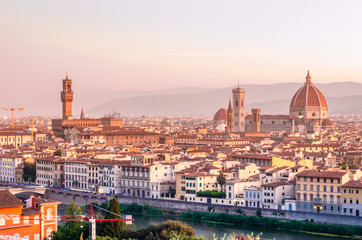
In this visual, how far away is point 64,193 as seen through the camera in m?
44.6

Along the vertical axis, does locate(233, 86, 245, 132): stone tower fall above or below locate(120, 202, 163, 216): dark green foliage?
above

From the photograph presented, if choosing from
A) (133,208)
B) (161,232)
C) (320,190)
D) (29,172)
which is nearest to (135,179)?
(133,208)

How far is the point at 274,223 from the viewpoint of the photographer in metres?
33.5

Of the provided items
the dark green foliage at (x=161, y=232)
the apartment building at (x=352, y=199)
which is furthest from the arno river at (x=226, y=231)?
the dark green foliage at (x=161, y=232)

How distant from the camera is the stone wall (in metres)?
32.4

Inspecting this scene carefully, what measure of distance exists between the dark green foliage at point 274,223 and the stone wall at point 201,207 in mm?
505

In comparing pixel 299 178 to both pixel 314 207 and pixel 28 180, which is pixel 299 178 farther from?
pixel 28 180

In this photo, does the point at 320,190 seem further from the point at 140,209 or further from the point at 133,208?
the point at 133,208

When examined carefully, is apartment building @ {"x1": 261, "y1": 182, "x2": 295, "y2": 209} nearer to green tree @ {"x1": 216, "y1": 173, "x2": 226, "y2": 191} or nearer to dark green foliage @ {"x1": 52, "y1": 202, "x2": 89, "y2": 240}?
green tree @ {"x1": 216, "y1": 173, "x2": 226, "y2": 191}

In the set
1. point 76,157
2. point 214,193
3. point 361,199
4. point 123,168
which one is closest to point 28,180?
point 76,157

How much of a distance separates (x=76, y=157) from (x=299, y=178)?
70.1 ft

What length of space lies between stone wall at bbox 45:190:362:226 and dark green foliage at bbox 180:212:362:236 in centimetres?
50

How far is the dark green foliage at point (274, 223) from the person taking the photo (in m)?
31.3

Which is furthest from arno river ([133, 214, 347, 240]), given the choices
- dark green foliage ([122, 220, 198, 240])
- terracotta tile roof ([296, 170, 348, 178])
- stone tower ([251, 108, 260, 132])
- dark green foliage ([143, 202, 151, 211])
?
stone tower ([251, 108, 260, 132])
